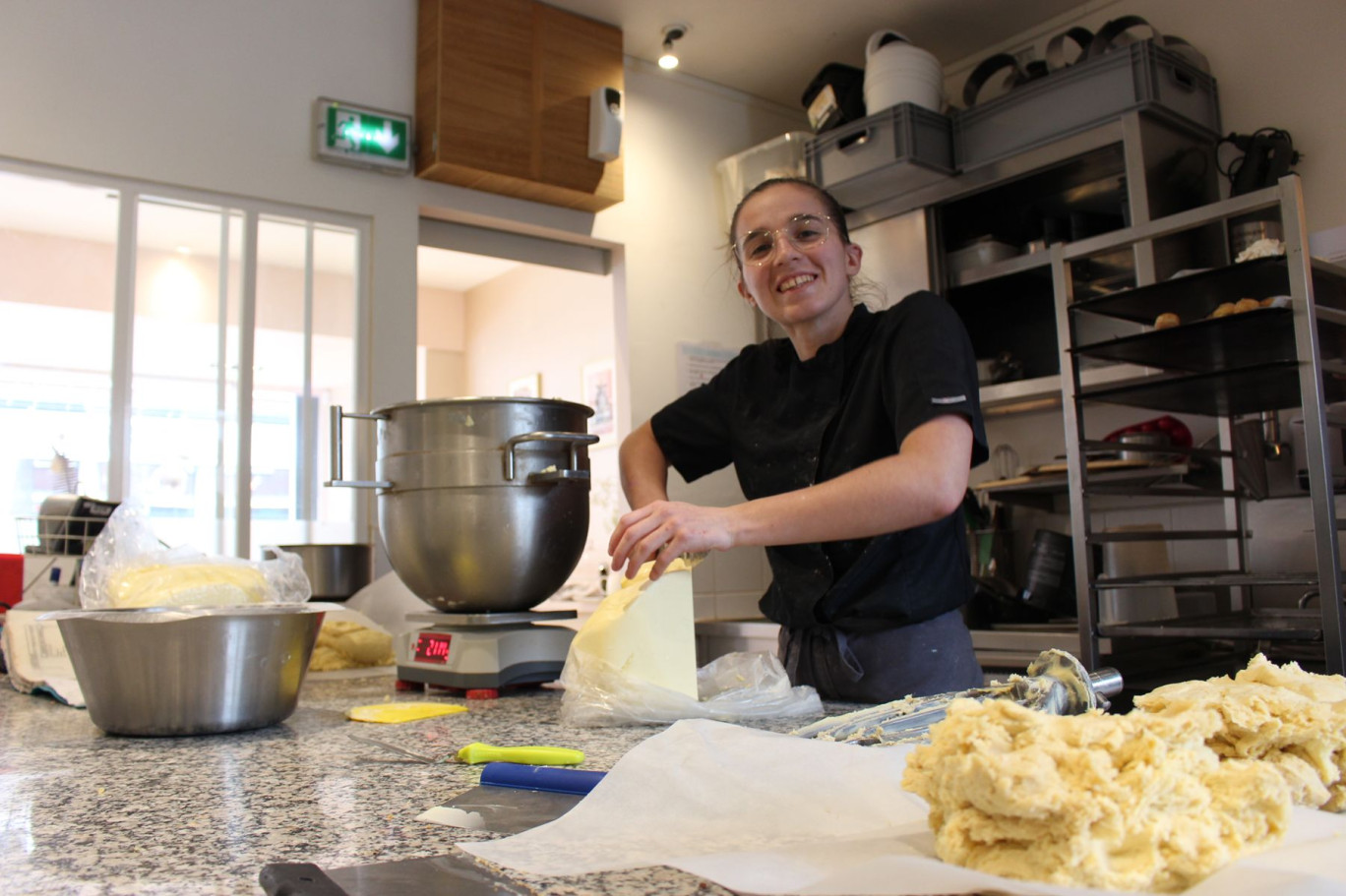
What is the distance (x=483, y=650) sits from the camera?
4.02 feet

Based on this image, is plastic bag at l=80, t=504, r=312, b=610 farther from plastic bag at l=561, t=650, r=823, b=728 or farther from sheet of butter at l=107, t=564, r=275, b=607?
plastic bag at l=561, t=650, r=823, b=728

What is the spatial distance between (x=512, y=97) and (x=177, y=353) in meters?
1.12

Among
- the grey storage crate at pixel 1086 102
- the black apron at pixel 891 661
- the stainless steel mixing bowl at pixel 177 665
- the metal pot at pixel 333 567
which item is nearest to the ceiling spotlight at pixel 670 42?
the grey storage crate at pixel 1086 102

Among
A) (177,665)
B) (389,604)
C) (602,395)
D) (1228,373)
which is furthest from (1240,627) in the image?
(602,395)

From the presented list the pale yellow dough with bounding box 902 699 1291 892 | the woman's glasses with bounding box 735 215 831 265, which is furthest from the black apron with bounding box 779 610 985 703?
the pale yellow dough with bounding box 902 699 1291 892

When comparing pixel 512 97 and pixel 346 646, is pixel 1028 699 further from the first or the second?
pixel 512 97

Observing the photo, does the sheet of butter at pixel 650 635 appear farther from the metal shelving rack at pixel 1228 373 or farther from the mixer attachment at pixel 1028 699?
the metal shelving rack at pixel 1228 373

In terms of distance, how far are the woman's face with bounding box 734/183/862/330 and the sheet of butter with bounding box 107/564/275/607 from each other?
31.1 inches

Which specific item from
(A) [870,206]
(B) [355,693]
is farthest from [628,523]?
(A) [870,206]

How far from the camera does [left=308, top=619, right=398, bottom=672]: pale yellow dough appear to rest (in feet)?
5.07

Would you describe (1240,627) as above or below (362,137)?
below

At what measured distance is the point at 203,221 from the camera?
246cm

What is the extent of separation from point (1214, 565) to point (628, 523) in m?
2.08

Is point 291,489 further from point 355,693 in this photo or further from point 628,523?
point 628,523
